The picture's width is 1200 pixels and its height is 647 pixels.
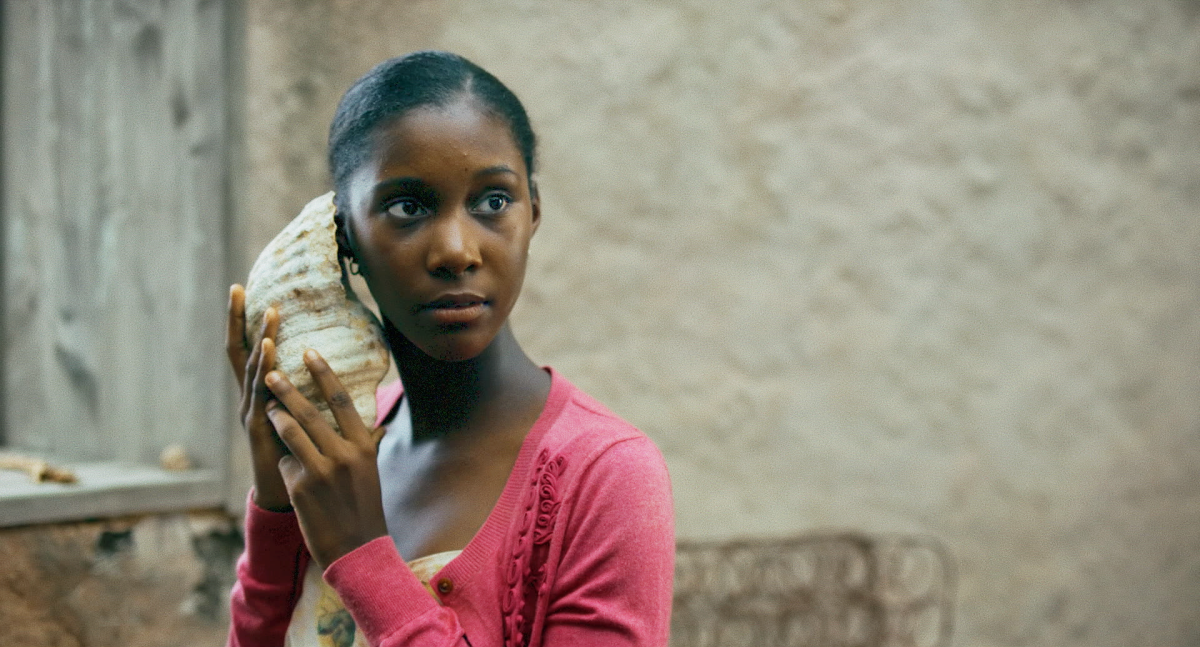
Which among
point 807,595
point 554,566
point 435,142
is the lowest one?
point 807,595

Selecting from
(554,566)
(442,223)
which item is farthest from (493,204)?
(554,566)

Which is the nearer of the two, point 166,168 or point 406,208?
point 406,208

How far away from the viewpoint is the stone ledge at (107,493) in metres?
1.97

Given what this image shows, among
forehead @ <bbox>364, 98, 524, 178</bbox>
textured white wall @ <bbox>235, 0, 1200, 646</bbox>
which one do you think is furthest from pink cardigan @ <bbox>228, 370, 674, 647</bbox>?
textured white wall @ <bbox>235, 0, 1200, 646</bbox>

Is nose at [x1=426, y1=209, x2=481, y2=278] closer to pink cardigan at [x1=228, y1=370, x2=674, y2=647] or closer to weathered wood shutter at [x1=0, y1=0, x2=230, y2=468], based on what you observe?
pink cardigan at [x1=228, y1=370, x2=674, y2=647]

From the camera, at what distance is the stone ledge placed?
1.97 metres

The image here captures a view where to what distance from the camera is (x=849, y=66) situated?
9.88ft

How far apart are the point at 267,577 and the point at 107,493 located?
1.07m

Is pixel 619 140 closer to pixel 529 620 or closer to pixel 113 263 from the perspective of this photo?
pixel 113 263

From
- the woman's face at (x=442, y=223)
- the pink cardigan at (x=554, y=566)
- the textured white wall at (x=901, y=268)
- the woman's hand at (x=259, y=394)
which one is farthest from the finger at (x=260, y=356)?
the textured white wall at (x=901, y=268)

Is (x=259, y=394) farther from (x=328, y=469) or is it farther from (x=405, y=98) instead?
(x=405, y=98)

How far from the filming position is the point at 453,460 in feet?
3.95

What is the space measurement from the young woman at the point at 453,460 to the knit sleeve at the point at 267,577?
0.16ft

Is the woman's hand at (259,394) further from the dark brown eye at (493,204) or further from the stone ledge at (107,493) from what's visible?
the stone ledge at (107,493)
